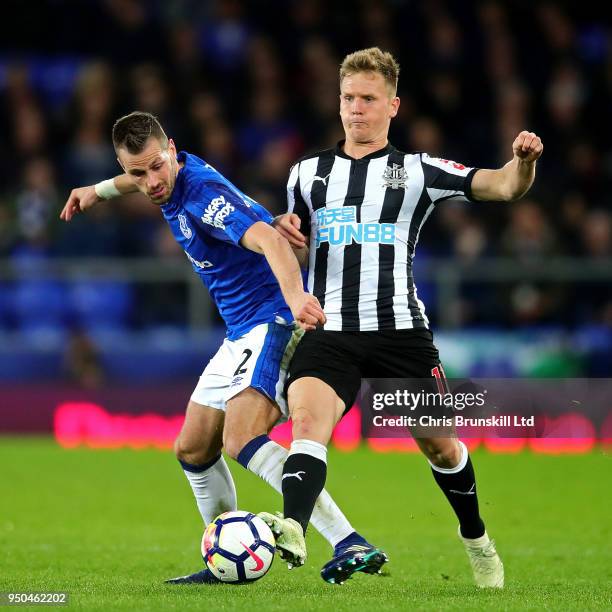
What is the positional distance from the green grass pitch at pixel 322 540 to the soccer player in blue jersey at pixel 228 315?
489mm

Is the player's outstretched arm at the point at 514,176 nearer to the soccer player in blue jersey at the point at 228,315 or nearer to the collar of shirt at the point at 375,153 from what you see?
the collar of shirt at the point at 375,153

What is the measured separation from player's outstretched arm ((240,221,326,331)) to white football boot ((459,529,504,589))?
1.41 meters

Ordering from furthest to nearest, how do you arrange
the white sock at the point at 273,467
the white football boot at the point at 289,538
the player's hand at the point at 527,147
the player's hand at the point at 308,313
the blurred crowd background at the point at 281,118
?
the blurred crowd background at the point at 281,118
the white sock at the point at 273,467
the player's hand at the point at 527,147
the player's hand at the point at 308,313
the white football boot at the point at 289,538

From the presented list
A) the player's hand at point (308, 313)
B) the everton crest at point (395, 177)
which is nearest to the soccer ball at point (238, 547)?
the player's hand at point (308, 313)

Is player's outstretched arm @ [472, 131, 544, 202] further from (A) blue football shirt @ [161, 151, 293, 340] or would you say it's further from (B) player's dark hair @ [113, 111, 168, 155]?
(B) player's dark hair @ [113, 111, 168, 155]

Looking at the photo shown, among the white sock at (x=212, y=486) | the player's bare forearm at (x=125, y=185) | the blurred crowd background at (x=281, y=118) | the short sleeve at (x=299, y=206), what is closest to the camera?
the short sleeve at (x=299, y=206)

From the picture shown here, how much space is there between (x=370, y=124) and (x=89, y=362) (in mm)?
8126

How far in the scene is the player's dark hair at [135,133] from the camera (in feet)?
18.2

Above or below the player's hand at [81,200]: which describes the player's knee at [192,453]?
below

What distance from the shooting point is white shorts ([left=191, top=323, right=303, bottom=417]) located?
18.0 ft

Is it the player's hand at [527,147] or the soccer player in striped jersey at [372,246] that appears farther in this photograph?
the soccer player in striped jersey at [372,246]

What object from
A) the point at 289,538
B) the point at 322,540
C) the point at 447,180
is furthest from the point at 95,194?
the point at 322,540

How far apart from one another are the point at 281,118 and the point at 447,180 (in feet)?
32.3

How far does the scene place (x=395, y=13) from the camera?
1653 cm
